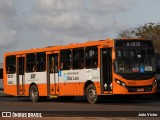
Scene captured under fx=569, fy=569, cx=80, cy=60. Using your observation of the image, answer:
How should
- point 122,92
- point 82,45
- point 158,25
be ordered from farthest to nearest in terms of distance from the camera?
point 158,25 → point 82,45 → point 122,92

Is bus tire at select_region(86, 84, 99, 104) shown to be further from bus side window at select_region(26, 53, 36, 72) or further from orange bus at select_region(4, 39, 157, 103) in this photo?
bus side window at select_region(26, 53, 36, 72)

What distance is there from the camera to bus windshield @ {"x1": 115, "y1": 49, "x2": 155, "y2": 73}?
26.6 m

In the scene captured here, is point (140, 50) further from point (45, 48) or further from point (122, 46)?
point (45, 48)

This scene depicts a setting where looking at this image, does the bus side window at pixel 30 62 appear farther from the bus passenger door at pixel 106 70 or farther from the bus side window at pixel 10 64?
the bus passenger door at pixel 106 70

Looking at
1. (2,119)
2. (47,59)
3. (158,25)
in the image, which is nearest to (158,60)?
(47,59)

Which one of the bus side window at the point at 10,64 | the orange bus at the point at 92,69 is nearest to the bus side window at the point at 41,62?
the orange bus at the point at 92,69

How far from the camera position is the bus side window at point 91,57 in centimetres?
2758

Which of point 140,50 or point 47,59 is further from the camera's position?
point 47,59

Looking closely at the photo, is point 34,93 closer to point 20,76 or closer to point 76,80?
point 20,76

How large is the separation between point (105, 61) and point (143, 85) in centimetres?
215

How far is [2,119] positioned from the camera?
18812 millimetres

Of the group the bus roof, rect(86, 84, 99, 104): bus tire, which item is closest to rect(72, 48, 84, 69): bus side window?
the bus roof

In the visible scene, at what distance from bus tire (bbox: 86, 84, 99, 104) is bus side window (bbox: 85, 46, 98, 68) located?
1039 mm

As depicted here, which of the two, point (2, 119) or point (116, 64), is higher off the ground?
point (116, 64)
